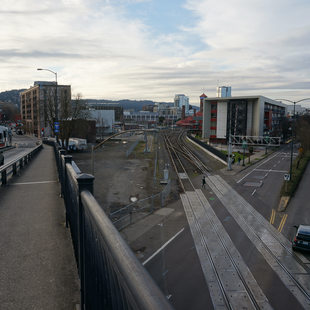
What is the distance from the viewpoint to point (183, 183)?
35812 mm

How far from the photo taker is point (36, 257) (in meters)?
4.89

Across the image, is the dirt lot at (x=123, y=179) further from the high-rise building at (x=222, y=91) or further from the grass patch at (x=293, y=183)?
the high-rise building at (x=222, y=91)

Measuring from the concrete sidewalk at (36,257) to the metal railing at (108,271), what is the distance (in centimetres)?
66

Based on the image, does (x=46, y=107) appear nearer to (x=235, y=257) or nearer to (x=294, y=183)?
(x=294, y=183)

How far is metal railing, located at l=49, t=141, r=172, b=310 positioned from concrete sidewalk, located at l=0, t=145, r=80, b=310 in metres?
0.66

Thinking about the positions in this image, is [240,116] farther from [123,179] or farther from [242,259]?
[242,259]

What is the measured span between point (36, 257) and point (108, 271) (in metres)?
3.25

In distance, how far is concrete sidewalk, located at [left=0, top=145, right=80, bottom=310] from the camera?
12.3 ft

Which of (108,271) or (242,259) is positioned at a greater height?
(108,271)

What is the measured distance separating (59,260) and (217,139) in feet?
271

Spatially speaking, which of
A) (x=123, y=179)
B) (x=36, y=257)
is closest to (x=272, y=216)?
(x=123, y=179)

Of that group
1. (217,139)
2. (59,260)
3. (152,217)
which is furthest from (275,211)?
(217,139)

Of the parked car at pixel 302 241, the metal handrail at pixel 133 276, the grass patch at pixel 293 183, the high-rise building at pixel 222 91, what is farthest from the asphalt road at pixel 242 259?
the high-rise building at pixel 222 91

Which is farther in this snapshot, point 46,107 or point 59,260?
point 46,107
